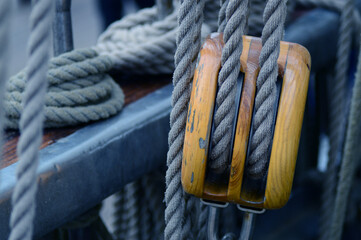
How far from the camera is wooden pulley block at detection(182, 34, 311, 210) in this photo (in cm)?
58

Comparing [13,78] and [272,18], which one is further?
[13,78]

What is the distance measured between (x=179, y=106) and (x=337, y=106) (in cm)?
79

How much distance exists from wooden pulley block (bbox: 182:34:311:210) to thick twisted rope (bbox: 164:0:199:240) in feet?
0.10

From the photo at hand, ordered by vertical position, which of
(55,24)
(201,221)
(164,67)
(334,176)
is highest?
(55,24)

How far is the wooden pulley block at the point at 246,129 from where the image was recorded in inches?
22.8

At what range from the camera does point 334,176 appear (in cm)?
135

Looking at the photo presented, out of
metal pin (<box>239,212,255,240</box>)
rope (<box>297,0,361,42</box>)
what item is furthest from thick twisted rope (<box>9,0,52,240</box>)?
rope (<box>297,0,361,42</box>)

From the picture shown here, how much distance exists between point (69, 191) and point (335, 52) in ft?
3.65

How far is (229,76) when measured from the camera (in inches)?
23.0

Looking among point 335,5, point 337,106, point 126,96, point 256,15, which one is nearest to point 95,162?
point 126,96

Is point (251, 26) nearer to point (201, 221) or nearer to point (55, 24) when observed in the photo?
point (55, 24)

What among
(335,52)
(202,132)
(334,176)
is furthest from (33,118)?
(335,52)

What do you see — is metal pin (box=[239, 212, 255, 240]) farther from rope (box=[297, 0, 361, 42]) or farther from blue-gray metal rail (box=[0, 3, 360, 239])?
rope (box=[297, 0, 361, 42])

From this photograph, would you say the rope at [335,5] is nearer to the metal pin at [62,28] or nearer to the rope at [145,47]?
the rope at [145,47]
